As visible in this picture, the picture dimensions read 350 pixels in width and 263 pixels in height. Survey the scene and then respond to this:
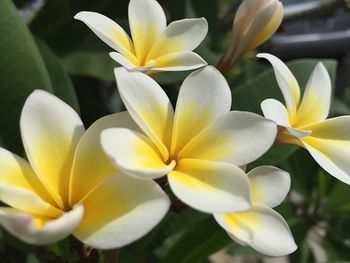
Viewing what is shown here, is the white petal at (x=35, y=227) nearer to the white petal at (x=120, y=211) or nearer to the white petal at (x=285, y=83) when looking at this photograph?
the white petal at (x=120, y=211)

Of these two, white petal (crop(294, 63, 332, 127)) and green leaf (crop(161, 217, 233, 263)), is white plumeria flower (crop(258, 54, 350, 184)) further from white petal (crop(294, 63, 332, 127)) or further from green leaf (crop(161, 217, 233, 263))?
green leaf (crop(161, 217, 233, 263))

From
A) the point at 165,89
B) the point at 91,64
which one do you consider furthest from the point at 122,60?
the point at 165,89

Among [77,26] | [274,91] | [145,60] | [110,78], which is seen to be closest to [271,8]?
[145,60]

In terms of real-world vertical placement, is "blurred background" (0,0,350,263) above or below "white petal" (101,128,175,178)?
below

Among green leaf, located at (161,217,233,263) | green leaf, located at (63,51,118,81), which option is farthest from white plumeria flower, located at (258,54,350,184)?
green leaf, located at (63,51,118,81)

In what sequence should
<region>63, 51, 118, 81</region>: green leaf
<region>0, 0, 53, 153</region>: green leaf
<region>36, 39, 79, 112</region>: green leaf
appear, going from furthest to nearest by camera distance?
1. <region>63, 51, 118, 81</region>: green leaf
2. <region>36, 39, 79, 112</region>: green leaf
3. <region>0, 0, 53, 153</region>: green leaf

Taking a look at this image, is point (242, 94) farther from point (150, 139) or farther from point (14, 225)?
point (14, 225)

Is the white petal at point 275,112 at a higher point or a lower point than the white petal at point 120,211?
lower

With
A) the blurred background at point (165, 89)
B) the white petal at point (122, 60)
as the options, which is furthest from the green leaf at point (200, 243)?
the white petal at point (122, 60)
